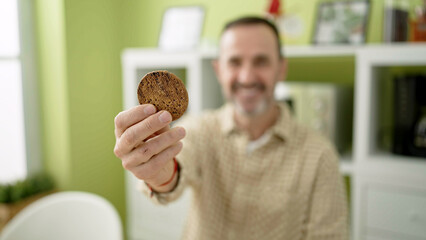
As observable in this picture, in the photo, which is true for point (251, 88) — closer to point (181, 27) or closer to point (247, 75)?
point (247, 75)

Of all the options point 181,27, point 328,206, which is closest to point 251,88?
point 328,206

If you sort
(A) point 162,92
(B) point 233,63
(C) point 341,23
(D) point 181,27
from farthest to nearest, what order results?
1. (D) point 181,27
2. (C) point 341,23
3. (B) point 233,63
4. (A) point 162,92

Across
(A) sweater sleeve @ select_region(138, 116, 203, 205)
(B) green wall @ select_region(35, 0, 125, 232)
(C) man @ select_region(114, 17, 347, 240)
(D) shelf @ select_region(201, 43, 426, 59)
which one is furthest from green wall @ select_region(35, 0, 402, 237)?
(D) shelf @ select_region(201, 43, 426, 59)

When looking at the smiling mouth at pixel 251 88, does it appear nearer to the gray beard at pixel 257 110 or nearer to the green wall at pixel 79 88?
the gray beard at pixel 257 110

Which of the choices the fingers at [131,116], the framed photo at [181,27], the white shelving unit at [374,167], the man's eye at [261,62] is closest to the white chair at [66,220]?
the white shelving unit at [374,167]

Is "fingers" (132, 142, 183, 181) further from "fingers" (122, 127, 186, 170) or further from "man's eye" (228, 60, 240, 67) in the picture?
"man's eye" (228, 60, 240, 67)
